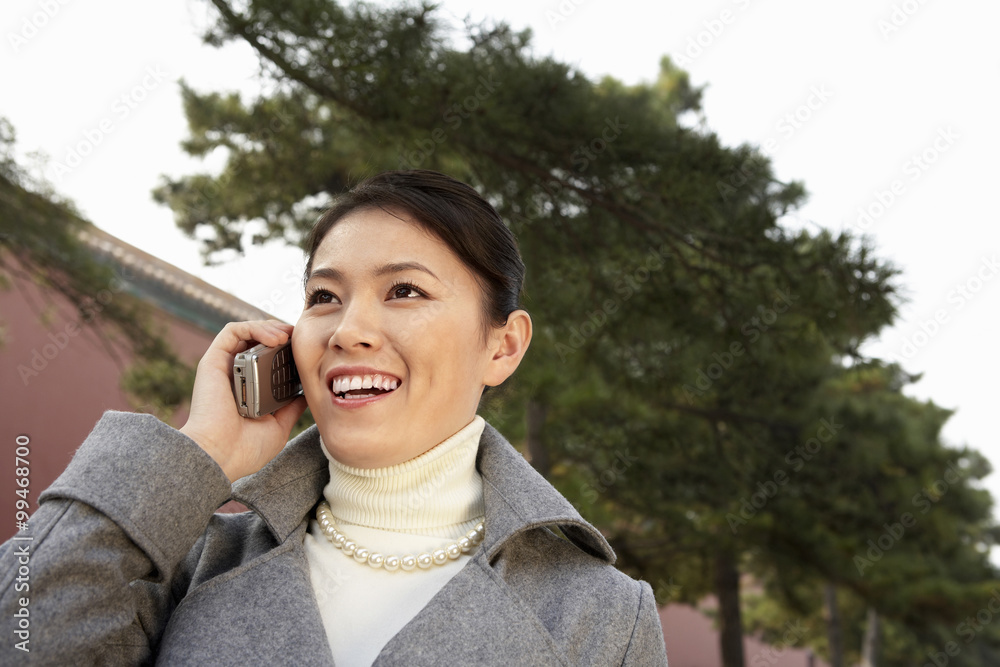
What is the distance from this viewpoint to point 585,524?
147 cm

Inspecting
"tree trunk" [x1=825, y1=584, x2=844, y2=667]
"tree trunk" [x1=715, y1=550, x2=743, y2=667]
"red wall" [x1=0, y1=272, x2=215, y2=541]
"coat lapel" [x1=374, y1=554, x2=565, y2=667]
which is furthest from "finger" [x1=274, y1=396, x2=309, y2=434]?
"tree trunk" [x1=825, y1=584, x2=844, y2=667]

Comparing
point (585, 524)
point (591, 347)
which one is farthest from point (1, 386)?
point (585, 524)

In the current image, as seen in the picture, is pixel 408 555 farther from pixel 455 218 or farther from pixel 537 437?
pixel 537 437

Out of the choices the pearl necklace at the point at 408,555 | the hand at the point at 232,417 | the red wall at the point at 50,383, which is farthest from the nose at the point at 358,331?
the red wall at the point at 50,383

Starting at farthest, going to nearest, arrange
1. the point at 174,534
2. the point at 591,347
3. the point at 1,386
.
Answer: the point at 1,386 → the point at 591,347 → the point at 174,534

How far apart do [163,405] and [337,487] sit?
13.0 feet

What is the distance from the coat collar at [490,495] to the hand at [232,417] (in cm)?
4

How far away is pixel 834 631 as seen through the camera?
45.3 feet

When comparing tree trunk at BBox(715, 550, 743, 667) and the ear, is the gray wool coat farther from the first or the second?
tree trunk at BBox(715, 550, 743, 667)

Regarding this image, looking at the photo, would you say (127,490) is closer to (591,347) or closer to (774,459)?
(591,347)

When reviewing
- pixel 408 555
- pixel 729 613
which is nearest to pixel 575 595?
pixel 408 555

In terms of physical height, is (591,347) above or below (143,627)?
above

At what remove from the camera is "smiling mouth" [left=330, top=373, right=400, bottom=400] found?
4.82 feet

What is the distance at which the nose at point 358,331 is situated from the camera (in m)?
1.46
